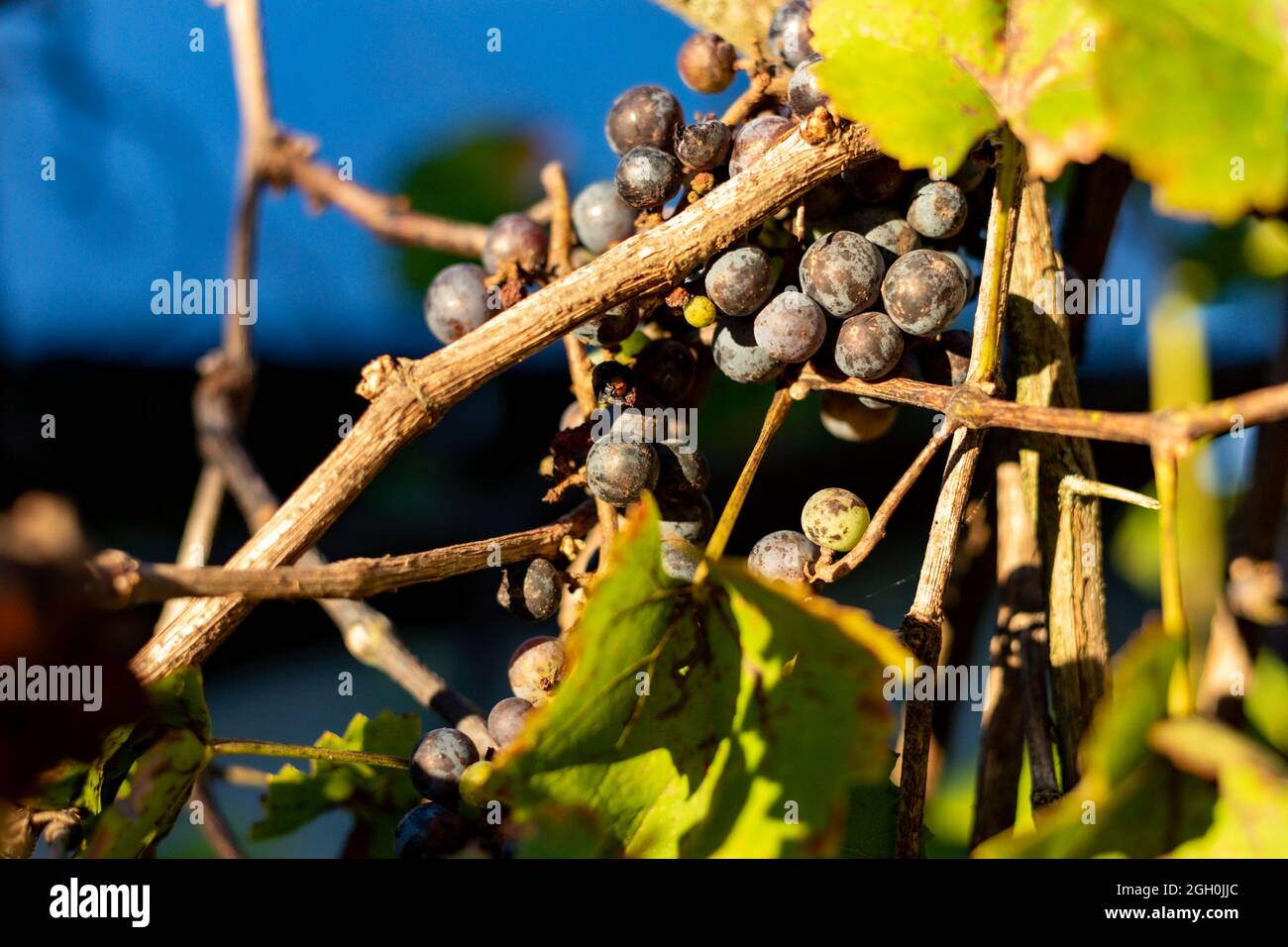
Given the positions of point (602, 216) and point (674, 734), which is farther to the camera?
point (602, 216)

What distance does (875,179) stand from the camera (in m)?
0.62

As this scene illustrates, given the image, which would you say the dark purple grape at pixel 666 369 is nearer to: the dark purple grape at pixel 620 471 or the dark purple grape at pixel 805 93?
the dark purple grape at pixel 620 471

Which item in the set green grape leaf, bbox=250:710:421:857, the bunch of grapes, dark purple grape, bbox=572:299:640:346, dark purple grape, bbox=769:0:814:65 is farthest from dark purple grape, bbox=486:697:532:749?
dark purple grape, bbox=769:0:814:65

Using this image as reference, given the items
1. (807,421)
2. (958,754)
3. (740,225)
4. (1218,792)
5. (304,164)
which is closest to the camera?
(1218,792)

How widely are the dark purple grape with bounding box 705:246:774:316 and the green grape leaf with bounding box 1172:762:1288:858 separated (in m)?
0.35

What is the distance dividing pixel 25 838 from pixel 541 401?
2.16 metres

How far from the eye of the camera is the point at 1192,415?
431 mm

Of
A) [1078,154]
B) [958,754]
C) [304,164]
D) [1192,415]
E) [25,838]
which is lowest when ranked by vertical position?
[958,754]

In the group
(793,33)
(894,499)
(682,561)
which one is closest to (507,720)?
(682,561)

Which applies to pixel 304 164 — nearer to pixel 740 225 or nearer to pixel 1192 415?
pixel 740 225

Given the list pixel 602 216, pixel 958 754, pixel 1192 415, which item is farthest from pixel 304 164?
pixel 958 754

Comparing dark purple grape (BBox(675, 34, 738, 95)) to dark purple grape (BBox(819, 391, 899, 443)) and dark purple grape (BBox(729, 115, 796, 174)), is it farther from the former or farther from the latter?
dark purple grape (BBox(819, 391, 899, 443))

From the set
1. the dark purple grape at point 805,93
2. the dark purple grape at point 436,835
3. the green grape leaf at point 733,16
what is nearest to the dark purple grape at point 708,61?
the green grape leaf at point 733,16

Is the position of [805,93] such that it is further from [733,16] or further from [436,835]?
[436,835]
